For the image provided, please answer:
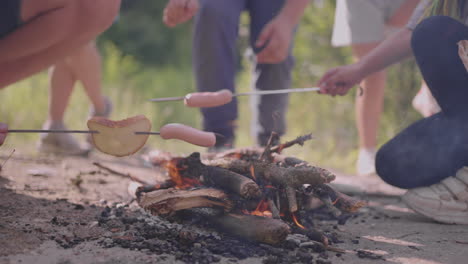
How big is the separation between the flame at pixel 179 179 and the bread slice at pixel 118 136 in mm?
292

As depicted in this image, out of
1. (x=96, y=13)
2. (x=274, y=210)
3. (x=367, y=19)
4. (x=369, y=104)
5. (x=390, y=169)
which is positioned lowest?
(x=274, y=210)

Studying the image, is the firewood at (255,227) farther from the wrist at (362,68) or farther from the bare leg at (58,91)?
the bare leg at (58,91)

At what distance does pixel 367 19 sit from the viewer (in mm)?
3293

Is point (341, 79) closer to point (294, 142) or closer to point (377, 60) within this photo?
point (377, 60)

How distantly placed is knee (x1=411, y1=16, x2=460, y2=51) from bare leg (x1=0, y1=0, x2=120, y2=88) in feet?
4.92

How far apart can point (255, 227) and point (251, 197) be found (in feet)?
0.50

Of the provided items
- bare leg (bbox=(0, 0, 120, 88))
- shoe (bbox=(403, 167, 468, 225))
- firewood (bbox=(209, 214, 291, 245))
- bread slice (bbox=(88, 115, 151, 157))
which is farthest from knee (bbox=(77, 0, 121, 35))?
shoe (bbox=(403, 167, 468, 225))

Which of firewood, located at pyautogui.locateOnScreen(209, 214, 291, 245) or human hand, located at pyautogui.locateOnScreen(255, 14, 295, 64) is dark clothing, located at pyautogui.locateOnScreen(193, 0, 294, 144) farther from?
firewood, located at pyautogui.locateOnScreen(209, 214, 291, 245)

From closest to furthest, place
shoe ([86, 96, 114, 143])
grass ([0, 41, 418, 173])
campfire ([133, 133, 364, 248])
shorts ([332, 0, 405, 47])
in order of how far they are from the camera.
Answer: campfire ([133, 133, 364, 248])
shorts ([332, 0, 405, 47])
shoe ([86, 96, 114, 143])
grass ([0, 41, 418, 173])

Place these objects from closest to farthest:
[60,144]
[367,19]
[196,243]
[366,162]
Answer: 1. [196,243]
2. [367,19]
3. [366,162]
4. [60,144]

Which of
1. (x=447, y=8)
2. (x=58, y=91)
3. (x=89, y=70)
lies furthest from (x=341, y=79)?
(x=58, y=91)

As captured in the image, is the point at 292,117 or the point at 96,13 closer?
the point at 96,13

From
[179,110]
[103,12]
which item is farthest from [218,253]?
[179,110]

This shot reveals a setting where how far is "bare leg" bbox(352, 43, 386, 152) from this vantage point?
3.42m
